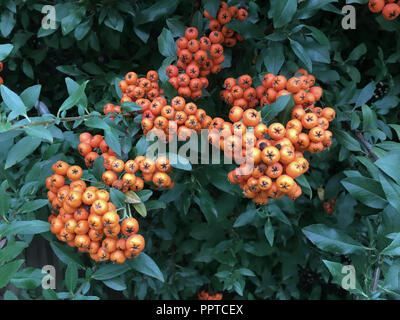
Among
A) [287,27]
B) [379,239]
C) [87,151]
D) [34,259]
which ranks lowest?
[34,259]

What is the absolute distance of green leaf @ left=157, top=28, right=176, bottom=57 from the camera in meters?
1.90

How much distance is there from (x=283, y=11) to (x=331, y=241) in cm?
122

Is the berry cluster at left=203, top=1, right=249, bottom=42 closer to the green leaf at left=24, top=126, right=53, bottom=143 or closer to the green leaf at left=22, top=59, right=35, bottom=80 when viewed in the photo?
the green leaf at left=24, top=126, right=53, bottom=143

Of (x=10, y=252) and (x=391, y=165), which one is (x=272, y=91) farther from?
(x=10, y=252)

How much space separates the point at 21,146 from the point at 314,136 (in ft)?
4.71

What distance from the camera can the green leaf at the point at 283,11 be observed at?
5.41 feet

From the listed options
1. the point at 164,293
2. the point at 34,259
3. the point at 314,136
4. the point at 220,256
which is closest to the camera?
the point at 314,136

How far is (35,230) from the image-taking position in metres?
1.55

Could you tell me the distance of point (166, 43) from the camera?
1911 mm

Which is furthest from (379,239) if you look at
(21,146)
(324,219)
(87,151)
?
(21,146)

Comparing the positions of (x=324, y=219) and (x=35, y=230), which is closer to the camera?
(x=35, y=230)

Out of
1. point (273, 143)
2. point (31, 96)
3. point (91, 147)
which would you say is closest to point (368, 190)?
point (273, 143)

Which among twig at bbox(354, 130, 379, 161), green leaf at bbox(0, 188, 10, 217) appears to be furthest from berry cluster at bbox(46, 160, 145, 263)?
twig at bbox(354, 130, 379, 161)

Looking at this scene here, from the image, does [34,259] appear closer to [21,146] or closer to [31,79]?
[31,79]
